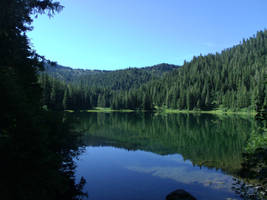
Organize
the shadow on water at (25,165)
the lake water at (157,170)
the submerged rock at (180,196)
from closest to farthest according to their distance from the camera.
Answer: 1. the shadow on water at (25,165)
2. the submerged rock at (180,196)
3. the lake water at (157,170)

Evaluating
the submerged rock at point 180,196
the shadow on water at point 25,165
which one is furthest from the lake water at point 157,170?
the shadow on water at point 25,165

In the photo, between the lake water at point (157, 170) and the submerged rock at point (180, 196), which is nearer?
the submerged rock at point (180, 196)

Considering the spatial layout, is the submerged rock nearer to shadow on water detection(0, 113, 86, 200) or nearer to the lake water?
the lake water

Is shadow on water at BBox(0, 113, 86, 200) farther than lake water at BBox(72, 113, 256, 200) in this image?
No

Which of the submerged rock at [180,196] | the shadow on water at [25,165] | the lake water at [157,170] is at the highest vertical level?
the shadow on water at [25,165]

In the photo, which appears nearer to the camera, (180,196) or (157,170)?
(180,196)

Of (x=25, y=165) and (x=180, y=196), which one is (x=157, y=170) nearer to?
(x=180, y=196)

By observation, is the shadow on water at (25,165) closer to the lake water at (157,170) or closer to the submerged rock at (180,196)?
the lake water at (157,170)

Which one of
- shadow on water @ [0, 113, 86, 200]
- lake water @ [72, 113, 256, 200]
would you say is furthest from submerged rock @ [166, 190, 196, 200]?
shadow on water @ [0, 113, 86, 200]

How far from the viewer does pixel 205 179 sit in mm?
17906

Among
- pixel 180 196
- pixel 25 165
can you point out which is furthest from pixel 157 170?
pixel 25 165

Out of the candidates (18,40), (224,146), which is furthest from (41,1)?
(224,146)

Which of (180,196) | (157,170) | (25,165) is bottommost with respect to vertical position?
(157,170)

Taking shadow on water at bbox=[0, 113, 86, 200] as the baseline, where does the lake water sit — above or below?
below
